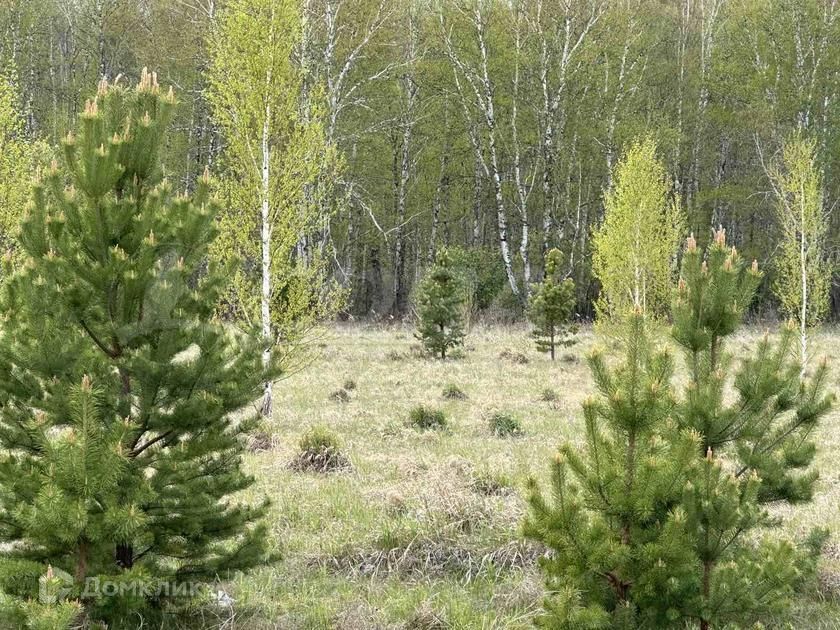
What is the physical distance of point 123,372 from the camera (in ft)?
13.1

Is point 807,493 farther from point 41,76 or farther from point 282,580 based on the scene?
point 41,76

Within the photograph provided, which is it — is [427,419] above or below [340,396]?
above

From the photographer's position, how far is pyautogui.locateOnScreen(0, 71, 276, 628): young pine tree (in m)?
3.50

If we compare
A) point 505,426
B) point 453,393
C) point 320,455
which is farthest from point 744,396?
point 453,393

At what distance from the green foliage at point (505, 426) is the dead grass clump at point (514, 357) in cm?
718

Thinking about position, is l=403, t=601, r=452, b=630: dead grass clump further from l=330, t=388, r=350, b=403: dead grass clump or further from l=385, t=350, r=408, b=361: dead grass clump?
l=385, t=350, r=408, b=361: dead grass clump

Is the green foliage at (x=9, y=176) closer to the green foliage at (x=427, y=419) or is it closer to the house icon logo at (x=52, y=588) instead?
the green foliage at (x=427, y=419)

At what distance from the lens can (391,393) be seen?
42.9 feet

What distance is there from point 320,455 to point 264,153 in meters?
5.00

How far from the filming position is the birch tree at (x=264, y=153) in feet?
35.4

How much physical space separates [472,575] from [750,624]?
5.67 feet

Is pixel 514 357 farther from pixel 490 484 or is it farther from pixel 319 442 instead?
pixel 490 484

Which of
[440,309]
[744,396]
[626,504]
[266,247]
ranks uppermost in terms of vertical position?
[266,247]

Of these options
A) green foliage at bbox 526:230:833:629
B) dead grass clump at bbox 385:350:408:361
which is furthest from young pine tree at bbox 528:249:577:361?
green foliage at bbox 526:230:833:629
